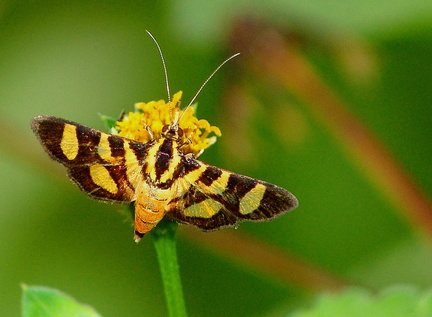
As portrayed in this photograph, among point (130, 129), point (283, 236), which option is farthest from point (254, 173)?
point (130, 129)

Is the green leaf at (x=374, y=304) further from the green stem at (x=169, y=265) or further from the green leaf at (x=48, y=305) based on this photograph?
the green leaf at (x=48, y=305)

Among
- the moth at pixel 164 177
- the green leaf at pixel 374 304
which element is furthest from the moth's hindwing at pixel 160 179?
the green leaf at pixel 374 304

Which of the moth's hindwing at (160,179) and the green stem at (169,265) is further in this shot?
the moth's hindwing at (160,179)

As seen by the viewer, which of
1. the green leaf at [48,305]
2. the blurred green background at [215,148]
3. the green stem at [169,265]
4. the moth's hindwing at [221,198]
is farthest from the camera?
the blurred green background at [215,148]

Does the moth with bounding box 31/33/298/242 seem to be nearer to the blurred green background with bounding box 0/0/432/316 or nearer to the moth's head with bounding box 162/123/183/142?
the moth's head with bounding box 162/123/183/142

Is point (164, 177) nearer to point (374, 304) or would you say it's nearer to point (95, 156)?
point (95, 156)

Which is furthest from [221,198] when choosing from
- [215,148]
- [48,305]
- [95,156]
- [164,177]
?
[215,148]

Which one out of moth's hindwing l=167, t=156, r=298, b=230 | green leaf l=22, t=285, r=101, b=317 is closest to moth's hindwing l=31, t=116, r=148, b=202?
moth's hindwing l=167, t=156, r=298, b=230

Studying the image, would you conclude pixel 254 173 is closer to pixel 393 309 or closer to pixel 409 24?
pixel 409 24
